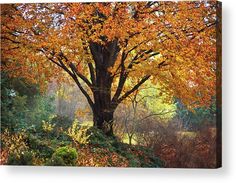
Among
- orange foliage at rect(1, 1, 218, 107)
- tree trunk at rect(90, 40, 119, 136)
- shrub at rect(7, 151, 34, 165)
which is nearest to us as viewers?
orange foliage at rect(1, 1, 218, 107)

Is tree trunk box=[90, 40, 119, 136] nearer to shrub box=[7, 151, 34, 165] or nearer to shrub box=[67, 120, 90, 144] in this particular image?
shrub box=[67, 120, 90, 144]

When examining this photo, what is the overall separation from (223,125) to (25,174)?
2.75 meters

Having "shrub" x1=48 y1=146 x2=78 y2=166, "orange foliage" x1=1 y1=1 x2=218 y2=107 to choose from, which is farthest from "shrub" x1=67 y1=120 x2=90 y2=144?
"orange foliage" x1=1 y1=1 x2=218 y2=107

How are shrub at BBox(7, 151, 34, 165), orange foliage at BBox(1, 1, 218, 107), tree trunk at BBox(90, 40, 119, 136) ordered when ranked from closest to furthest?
1. orange foliage at BBox(1, 1, 218, 107)
2. tree trunk at BBox(90, 40, 119, 136)
3. shrub at BBox(7, 151, 34, 165)

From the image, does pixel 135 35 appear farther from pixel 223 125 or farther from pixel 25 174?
pixel 25 174

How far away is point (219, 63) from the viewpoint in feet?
28.5

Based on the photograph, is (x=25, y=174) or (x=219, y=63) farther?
(x=25, y=174)

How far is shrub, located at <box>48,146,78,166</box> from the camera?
9039mm

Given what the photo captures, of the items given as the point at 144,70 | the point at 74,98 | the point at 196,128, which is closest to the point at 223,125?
the point at 196,128

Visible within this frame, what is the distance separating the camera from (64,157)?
9.05 m

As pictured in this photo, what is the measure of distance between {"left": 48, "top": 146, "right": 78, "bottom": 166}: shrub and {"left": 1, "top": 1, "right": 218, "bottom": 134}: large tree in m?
0.53

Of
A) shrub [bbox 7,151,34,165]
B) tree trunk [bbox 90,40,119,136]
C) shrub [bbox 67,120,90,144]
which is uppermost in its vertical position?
tree trunk [bbox 90,40,119,136]

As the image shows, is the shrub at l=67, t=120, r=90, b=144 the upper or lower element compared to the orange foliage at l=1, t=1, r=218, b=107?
lower

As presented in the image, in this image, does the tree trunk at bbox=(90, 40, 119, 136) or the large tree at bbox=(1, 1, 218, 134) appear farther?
the tree trunk at bbox=(90, 40, 119, 136)
